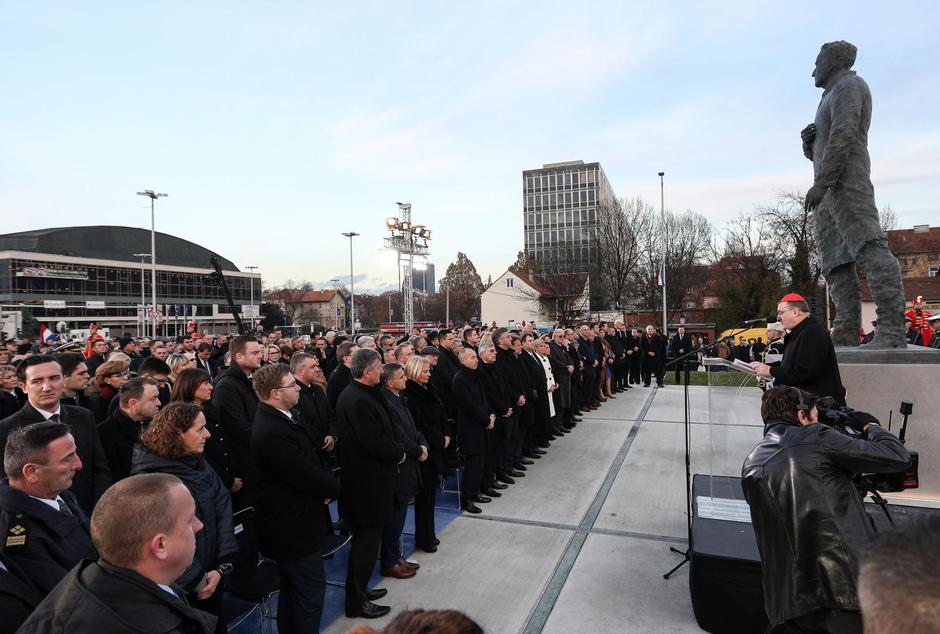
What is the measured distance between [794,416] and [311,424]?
14.7 feet

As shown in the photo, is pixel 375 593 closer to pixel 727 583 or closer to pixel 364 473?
pixel 364 473

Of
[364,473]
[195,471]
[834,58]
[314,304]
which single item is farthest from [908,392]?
[314,304]

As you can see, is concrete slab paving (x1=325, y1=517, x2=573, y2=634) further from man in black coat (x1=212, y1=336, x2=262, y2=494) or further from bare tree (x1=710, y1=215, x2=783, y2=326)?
bare tree (x1=710, y1=215, x2=783, y2=326)

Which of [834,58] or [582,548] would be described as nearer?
[582,548]

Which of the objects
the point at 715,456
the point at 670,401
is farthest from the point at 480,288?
the point at 715,456

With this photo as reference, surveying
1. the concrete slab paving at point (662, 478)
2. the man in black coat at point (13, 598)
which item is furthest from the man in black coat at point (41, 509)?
the concrete slab paving at point (662, 478)

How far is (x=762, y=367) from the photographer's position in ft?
13.7

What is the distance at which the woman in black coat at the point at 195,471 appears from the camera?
9.87 ft

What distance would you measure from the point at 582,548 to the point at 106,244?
94.9 m

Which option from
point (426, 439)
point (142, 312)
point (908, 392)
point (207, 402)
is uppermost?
point (142, 312)

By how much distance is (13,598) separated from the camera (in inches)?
79.7

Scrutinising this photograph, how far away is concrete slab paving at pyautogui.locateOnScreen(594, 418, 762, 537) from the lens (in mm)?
5551

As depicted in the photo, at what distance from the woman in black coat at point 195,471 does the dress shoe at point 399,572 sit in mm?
1662

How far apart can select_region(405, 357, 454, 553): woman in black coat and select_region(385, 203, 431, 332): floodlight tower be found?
80.4 ft
